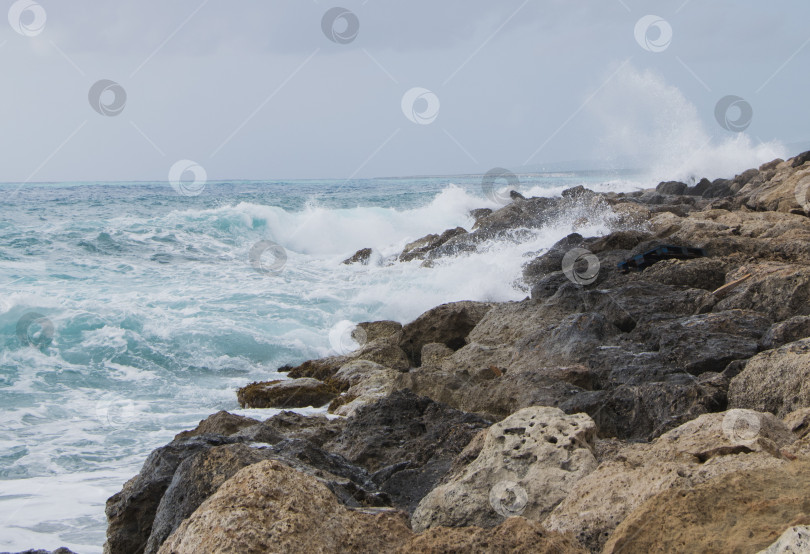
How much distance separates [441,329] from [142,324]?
4.81 metres

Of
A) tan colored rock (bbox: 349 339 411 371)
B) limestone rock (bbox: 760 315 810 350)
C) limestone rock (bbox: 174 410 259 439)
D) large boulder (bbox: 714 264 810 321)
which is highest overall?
tan colored rock (bbox: 349 339 411 371)

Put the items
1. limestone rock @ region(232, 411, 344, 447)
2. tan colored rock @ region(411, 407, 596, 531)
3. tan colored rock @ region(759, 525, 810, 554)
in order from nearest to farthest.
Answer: tan colored rock @ region(759, 525, 810, 554) < tan colored rock @ region(411, 407, 596, 531) < limestone rock @ region(232, 411, 344, 447)

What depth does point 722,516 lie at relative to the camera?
6.59 feet

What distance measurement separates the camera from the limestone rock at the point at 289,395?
6.63 m

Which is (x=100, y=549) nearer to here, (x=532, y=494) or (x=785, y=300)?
(x=532, y=494)

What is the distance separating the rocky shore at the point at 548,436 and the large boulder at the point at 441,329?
0.02m

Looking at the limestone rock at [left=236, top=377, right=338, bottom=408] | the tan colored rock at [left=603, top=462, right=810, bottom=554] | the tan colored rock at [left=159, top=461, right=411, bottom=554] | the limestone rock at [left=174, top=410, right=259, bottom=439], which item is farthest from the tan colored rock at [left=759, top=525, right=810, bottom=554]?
the limestone rock at [left=236, top=377, right=338, bottom=408]

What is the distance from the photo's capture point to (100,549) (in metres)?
3.95

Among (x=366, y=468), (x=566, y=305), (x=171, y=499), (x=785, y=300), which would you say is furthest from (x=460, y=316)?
(x=171, y=499)

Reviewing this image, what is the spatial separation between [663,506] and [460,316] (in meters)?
5.94

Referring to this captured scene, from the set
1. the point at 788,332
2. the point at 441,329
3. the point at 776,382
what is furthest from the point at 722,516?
the point at 441,329

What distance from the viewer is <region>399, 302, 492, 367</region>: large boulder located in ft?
26.1

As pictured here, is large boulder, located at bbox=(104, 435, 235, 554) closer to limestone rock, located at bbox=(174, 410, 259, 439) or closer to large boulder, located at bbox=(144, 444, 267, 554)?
large boulder, located at bbox=(144, 444, 267, 554)

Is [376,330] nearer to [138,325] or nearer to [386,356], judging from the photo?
[386,356]
